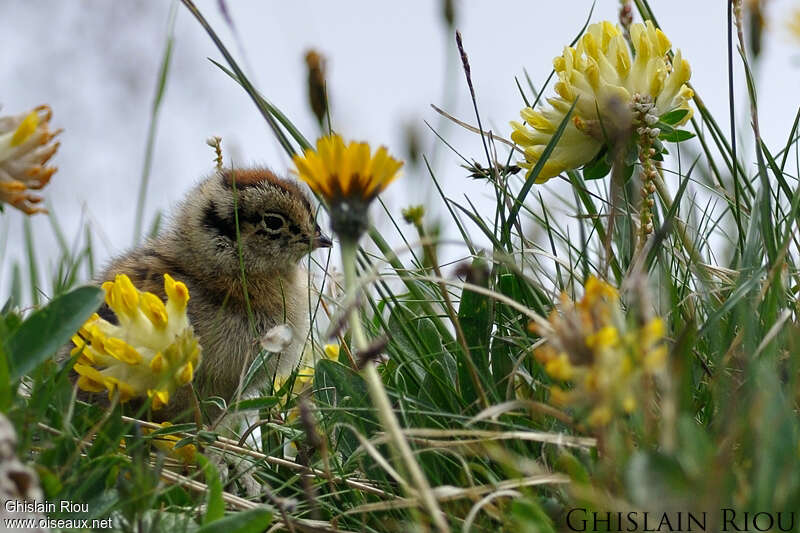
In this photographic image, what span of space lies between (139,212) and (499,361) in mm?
1516

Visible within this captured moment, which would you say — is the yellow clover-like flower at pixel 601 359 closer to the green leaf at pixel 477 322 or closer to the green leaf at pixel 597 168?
the green leaf at pixel 477 322

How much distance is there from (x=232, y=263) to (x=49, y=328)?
180 centimetres

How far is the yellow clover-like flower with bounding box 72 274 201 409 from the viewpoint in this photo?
1991 millimetres

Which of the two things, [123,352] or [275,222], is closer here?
[123,352]

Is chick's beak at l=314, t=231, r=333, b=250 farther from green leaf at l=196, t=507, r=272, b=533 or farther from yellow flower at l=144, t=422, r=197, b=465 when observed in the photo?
green leaf at l=196, t=507, r=272, b=533

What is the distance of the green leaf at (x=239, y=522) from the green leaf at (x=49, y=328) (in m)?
0.41

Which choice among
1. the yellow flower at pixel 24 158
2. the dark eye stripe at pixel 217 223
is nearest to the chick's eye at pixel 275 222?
the dark eye stripe at pixel 217 223

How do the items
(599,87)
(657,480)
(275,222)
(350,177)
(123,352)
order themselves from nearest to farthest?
(657,480), (350,177), (123,352), (599,87), (275,222)

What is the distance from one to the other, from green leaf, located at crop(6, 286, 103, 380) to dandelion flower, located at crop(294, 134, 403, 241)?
527 millimetres

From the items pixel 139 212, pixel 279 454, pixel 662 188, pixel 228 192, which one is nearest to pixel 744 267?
pixel 662 188

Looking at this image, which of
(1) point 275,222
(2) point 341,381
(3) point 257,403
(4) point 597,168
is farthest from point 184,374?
(1) point 275,222

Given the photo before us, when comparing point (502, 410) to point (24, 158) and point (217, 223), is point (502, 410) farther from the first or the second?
point (217, 223)

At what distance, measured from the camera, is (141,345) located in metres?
2.03

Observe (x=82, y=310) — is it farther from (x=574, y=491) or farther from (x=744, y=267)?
(x=744, y=267)
